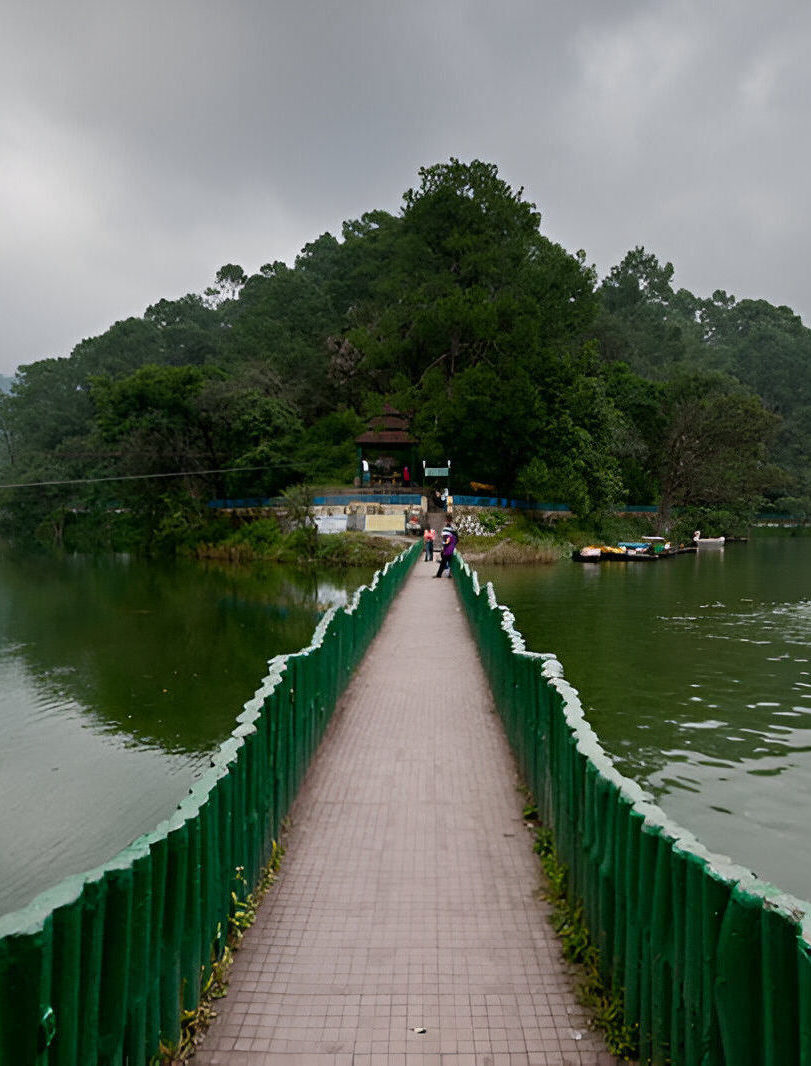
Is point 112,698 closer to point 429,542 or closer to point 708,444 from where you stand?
point 429,542

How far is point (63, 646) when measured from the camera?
19.7 meters

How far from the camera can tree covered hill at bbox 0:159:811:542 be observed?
4719cm

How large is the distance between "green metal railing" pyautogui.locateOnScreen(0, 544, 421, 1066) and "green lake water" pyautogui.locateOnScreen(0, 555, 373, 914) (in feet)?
13.3

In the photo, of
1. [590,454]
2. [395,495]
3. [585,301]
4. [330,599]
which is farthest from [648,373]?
[330,599]

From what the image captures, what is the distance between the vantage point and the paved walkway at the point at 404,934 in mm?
3766

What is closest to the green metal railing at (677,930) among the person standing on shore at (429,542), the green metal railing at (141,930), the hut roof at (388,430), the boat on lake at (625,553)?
the green metal railing at (141,930)

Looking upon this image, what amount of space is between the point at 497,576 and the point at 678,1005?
31.3 m

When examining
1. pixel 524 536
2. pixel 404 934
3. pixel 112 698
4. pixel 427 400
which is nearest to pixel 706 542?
pixel 524 536

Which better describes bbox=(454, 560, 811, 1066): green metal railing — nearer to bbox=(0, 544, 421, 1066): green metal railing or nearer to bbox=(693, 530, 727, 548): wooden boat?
bbox=(0, 544, 421, 1066): green metal railing

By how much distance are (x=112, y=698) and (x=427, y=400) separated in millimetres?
34981

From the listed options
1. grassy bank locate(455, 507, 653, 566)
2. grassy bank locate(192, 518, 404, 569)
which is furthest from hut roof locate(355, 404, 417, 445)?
grassy bank locate(192, 518, 404, 569)

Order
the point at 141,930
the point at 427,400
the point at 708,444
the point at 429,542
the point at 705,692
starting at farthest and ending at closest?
the point at 708,444, the point at 427,400, the point at 429,542, the point at 705,692, the point at 141,930

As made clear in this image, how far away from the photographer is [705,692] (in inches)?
577

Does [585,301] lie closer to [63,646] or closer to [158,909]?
[63,646]
